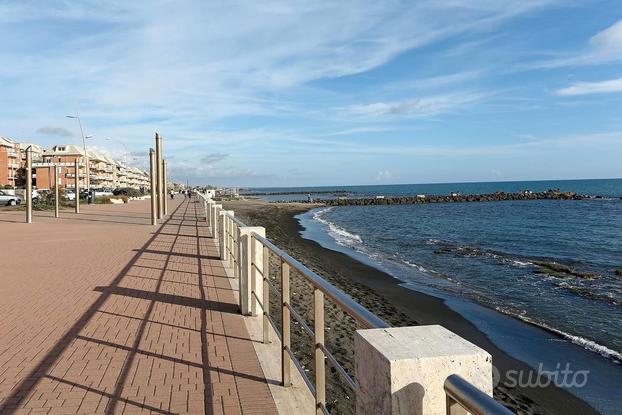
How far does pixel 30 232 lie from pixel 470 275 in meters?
14.4

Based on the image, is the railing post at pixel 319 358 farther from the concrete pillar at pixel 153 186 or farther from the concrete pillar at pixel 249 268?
the concrete pillar at pixel 153 186

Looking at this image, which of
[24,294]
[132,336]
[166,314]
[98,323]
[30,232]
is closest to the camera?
[132,336]

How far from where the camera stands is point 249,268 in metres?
5.68

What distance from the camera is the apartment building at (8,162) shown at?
75.6 m

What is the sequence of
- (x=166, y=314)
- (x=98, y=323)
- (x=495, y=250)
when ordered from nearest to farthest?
(x=98, y=323)
(x=166, y=314)
(x=495, y=250)

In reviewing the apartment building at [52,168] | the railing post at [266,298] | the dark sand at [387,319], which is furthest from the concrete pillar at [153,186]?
the apartment building at [52,168]

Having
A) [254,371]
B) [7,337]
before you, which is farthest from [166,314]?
[254,371]

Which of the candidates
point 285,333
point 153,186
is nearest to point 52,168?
point 153,186

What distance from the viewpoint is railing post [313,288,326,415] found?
2.80 meters

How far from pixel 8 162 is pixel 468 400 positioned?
9059 cm

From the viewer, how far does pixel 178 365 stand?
4242mm

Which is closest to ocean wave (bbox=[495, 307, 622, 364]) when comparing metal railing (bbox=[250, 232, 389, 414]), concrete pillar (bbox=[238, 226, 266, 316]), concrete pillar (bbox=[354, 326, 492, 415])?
concrete pillar (bbox=[238, 226, 266, 316])

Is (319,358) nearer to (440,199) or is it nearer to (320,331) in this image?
(320,331)

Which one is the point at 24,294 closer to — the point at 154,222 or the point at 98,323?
the point at 98,323
